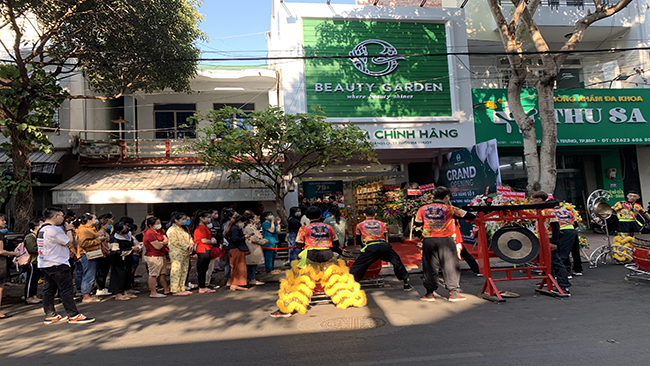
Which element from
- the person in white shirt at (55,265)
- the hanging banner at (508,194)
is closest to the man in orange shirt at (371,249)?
the person in white shirt at (55,265)

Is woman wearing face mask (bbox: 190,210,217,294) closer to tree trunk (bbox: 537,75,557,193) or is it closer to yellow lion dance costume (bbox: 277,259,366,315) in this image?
yellow lion dance costume (bbox: 277,259,366,315)

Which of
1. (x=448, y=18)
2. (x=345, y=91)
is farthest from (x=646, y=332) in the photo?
(x=448, y=18)

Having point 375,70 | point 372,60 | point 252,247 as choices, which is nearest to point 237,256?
point 252,247

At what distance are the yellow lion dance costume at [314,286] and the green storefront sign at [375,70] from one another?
7.89 meters

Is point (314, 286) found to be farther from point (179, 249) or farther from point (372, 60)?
point (372, 60)

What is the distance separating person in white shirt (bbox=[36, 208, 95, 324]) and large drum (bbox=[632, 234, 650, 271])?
8806 millimetres

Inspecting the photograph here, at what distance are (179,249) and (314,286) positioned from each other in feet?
9.97

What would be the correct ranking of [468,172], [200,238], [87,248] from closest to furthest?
1. [87,248]
2. [200,238]
3. [468,172]

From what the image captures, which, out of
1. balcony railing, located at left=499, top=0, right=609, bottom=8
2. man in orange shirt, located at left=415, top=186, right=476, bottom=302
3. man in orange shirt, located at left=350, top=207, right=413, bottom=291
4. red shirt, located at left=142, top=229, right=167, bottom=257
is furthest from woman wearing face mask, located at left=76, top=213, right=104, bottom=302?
balcony railing, located at left=499, top=0, right=609, bottom=8

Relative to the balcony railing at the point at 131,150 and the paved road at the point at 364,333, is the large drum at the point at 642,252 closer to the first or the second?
the paved road at the point at 364,333

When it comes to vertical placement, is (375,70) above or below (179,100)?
above

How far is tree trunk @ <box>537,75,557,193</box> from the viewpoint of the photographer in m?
10.6

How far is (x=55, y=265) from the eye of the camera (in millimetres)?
6098

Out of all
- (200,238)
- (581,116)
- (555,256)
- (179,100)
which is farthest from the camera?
(179,100)
